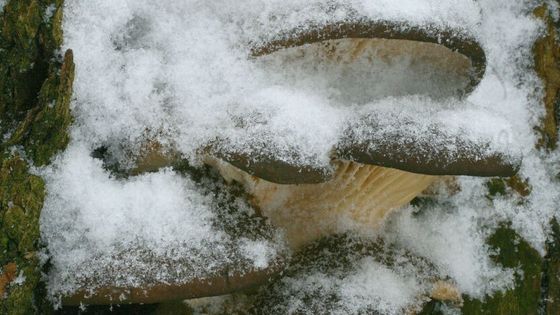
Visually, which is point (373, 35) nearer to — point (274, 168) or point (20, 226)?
point (274, 168)

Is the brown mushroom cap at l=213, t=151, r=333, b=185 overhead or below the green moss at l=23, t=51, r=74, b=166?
below

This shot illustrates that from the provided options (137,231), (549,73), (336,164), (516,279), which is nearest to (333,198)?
(336,164)

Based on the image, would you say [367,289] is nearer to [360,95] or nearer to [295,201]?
[295,201]

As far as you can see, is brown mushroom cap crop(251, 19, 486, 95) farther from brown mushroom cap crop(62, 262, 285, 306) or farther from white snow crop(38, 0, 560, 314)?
brown mushroom cap crop(62, 262, 285, 306)

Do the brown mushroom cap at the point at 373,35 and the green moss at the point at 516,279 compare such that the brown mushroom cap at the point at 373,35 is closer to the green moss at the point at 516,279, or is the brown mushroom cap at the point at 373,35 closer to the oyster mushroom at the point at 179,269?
the oyster mushroom at the point at 179,269

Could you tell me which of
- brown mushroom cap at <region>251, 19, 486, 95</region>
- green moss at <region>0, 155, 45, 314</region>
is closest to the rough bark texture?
brown mushroom cap at <region>251, 19, 486, 95</region>

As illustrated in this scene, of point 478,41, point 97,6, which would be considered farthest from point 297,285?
point 97,6

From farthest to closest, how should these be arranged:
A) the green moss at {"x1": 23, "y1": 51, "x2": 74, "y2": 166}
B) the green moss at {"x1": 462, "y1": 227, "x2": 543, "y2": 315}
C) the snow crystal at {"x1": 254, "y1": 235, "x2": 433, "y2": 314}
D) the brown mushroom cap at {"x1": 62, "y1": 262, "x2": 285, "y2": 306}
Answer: the green moss at {"x1": 462, "y1": 227, "x2": 543, "y2": 315}, the snow crystal at {"x1": 254, "y1": 235, "x2": 433, "y2": 314}, the green moss at {"x1": 23, "y1": 51, "x2": 74, "y2": 166}, the brown mushroom cap at {"x1": 62, "y1": 262, "x2": 285, "y2": 306}
